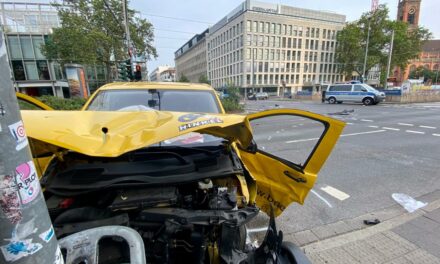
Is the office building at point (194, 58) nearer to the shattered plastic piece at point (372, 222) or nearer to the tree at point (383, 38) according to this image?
the tree at point (383, 38)

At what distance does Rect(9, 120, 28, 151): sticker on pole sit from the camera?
2.61ft

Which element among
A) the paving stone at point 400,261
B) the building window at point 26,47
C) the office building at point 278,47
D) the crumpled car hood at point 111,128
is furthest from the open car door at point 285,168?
the office building at point 278,47

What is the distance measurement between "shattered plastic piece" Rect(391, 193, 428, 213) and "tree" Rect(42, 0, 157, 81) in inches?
848

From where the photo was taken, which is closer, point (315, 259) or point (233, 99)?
point (315, 259)

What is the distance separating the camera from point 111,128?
1.34m

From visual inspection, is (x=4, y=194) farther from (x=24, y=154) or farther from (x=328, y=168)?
(x=328, y=168)

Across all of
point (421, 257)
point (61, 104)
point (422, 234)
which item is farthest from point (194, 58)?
point (421, 257)

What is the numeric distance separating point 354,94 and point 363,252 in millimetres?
23489

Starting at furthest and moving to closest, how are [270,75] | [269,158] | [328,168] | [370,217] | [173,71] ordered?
[173,71] < [270,75] < [328,168] < [370,217] < [269,158]

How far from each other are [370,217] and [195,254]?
292 cm

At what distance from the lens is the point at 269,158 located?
7.84 feet

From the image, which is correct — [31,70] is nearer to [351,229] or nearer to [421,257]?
[351,229]

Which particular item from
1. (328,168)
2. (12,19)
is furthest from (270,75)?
(328,168)

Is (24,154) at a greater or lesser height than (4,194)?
greater
